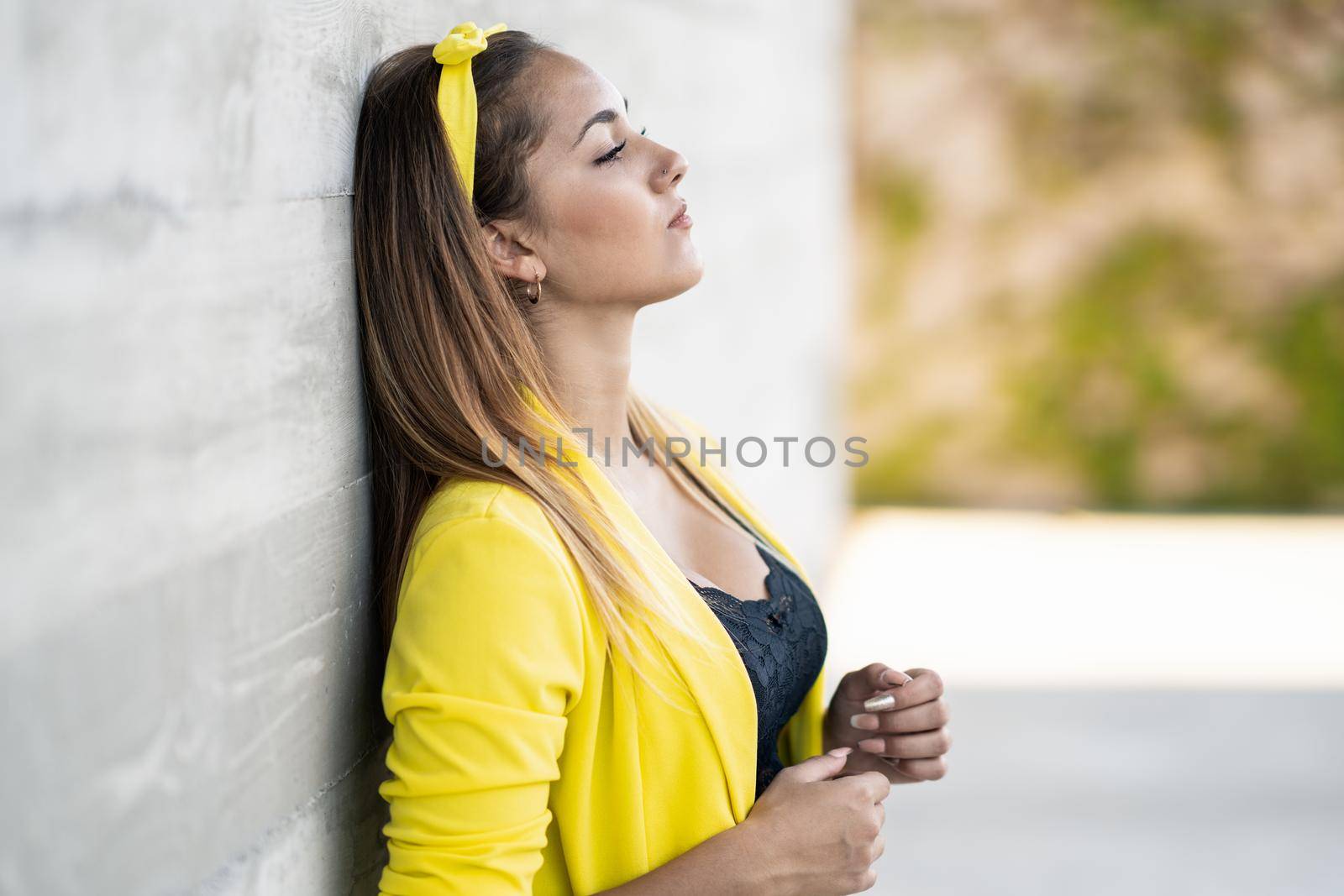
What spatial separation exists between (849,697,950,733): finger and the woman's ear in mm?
612

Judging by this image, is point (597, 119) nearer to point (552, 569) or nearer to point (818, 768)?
point (552, 569)

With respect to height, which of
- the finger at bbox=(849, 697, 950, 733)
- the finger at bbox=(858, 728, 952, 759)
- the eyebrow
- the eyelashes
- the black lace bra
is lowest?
the finger at bbox=(858, 728, 952, 759)

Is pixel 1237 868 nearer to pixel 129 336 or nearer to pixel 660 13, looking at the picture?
pixel 660 13

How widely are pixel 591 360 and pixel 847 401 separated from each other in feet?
14.2

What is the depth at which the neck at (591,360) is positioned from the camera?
140 cm

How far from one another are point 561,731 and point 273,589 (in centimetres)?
26

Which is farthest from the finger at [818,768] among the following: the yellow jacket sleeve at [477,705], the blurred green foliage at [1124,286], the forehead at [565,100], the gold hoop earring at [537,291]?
the blurred green foliage at [1124,286]

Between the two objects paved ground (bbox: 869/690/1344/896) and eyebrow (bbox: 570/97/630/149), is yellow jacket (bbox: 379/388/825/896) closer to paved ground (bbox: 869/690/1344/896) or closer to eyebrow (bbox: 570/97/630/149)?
eyebrow (bbox: 570/97/630/149)

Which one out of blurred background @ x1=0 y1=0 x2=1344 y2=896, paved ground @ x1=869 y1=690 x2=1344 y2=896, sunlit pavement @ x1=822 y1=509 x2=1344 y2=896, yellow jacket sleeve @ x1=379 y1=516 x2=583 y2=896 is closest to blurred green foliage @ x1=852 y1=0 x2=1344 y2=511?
Answer: blurred background @ x1=0 y1=0 x2=1344 y2=896

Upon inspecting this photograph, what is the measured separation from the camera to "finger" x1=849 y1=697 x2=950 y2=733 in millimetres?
1431

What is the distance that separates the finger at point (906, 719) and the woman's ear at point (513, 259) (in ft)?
2.01

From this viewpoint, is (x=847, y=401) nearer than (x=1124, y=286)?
No

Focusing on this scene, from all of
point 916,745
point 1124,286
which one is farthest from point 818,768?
point 1124,286

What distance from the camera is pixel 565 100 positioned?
52.4 inches
